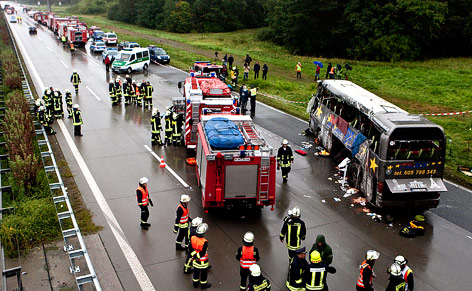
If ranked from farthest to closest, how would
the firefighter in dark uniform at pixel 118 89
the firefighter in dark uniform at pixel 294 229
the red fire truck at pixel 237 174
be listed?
the firefighter in dark uniform at pixel 118 89, the red fire truck at pixel 237 174, the firefighter in dark uniform at pixel 294 229

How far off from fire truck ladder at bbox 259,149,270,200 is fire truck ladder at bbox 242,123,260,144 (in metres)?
1.01

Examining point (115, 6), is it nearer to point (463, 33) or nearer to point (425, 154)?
point (463, 33)

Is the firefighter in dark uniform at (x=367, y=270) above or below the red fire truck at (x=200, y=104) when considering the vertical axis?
below

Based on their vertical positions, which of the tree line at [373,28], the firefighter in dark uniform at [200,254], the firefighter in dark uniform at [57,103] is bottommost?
the firefighter in dark uniform at [200,254]

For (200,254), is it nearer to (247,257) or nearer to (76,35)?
(247,257)

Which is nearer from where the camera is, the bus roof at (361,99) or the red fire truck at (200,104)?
the bus roof at (361,99)

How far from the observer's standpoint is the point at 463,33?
163 feet

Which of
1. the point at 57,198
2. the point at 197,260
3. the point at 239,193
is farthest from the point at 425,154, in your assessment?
the point at 57,198

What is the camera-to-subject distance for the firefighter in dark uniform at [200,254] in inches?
336

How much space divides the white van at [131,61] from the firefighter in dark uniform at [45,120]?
52.6ft

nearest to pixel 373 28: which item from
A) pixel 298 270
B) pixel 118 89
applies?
pixel 118 89

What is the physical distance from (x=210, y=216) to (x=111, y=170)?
4.86 metres

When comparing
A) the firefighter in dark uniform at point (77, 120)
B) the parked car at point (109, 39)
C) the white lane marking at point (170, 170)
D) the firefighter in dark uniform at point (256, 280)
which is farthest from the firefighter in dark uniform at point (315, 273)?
the parked car at point (109, 39)

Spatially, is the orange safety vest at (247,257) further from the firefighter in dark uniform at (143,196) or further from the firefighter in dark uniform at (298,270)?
the firefighter in dark uniform at (143,196)
